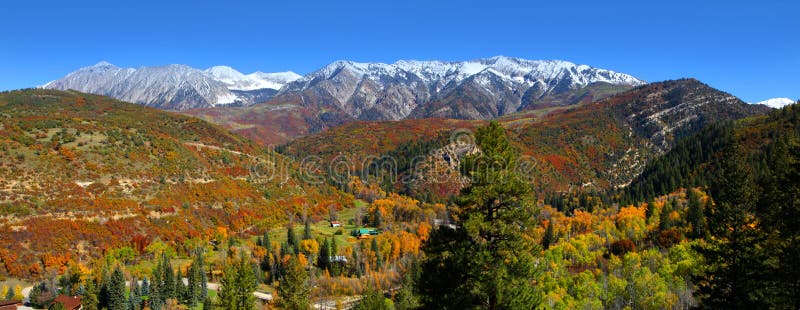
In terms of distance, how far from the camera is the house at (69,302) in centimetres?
6944

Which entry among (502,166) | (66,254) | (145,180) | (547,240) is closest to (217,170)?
(145,180)

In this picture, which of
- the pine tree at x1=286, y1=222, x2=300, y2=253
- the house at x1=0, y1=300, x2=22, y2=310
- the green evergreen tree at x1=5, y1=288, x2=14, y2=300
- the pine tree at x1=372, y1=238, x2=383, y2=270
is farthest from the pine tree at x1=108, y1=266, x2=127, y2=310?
Result: the pine tree at x1=372, y1=238, x2=383, y2=270

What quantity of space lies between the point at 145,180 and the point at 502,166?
119380 mm

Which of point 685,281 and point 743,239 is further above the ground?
point 743,239

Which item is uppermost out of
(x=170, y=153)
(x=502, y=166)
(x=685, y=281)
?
(x=170, y=153)

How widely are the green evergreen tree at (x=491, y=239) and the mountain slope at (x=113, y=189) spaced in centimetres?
9251

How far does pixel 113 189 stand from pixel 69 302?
1621 inches

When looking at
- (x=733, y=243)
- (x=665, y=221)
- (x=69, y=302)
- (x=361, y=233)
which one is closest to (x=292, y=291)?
(x=733, y=243)

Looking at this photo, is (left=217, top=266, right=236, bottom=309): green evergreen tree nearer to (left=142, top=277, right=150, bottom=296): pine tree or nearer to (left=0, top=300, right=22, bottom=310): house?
(left=0, top=300, right=22, bottom=310): house

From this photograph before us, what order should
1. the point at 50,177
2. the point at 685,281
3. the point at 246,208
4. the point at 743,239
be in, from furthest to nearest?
the point at 246,208 < the point at 50,177 < the point at 685,281 < the point at 743,239

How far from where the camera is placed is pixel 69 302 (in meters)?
70.9

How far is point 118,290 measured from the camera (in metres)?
70.9

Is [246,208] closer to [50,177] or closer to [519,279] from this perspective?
[50,177]

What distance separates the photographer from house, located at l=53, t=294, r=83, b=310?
228 ft
